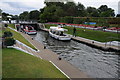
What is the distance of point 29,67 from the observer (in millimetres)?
11766

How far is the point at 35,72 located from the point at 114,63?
11.9 m

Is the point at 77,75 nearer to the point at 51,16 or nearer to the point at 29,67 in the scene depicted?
the point at 29,67

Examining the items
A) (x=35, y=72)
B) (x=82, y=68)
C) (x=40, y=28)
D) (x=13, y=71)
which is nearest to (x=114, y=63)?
(x=82, y=68)

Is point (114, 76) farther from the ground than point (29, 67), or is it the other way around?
point (29, 67)

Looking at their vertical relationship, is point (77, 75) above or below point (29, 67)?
below

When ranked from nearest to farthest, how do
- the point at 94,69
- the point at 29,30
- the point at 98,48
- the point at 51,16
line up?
the point at 94,69 < the point at 98,48 < the point at 29,30 < the point at 51,16

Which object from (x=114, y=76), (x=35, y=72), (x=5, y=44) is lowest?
(x=114, y=76)

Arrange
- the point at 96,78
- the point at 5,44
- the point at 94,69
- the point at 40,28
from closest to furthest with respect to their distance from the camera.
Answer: the point at 96,78 → the point at 94,69 → the point at 5,44 → the point at 40,28

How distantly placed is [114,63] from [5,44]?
580 inches

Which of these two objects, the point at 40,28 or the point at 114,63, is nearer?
the point at 114,63

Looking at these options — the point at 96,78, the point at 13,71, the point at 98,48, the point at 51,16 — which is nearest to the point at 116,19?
the point at 98,48

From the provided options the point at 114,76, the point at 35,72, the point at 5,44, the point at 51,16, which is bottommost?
the point at 114,76

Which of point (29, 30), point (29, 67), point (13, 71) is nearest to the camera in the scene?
point (13, 71)

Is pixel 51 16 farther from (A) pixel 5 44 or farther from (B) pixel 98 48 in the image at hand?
(A) pixel 5 44
